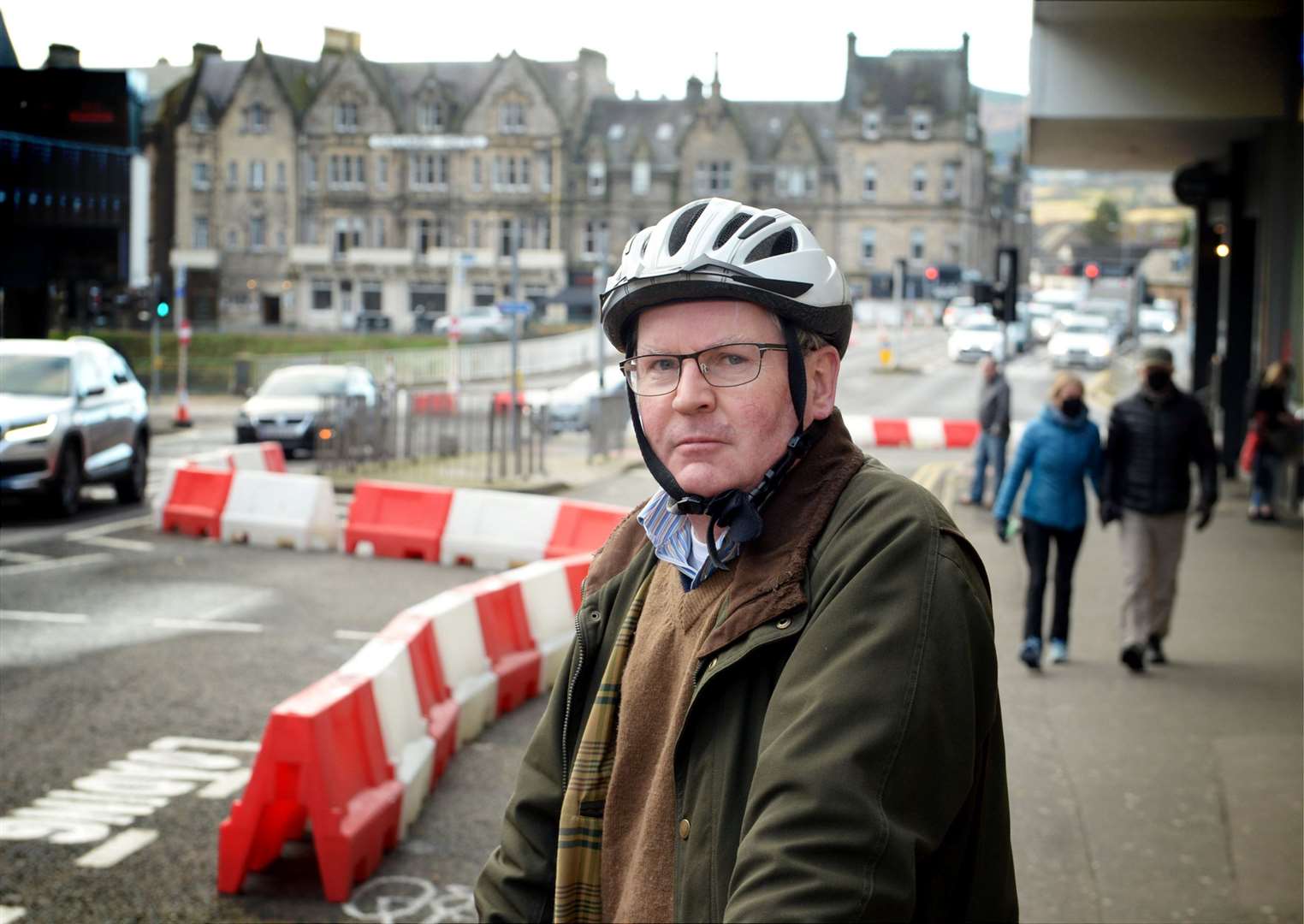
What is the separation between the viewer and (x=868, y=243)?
41875mm

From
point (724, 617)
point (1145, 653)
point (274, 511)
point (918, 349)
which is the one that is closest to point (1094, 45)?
point (1145, 653)

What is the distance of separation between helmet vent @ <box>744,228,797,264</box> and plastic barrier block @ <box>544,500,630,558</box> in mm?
10488

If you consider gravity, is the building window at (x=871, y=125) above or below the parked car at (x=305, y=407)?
above

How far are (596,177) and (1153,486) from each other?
59.5 m

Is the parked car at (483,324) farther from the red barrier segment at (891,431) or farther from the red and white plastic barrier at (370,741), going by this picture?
the red and white plastic barrier at (370,741)

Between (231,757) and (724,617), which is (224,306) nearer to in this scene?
(231,757)

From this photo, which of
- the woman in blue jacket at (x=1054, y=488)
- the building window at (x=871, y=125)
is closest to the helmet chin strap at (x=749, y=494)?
the woman in blue jacket at (x=1054, y=488)

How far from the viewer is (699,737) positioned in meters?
2.33

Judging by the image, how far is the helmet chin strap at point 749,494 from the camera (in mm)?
2461

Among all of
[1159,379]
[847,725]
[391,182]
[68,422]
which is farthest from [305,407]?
[391,182]

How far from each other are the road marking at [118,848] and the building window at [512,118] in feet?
227

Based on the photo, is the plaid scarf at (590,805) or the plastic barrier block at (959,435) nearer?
the plaid scarf at (590,805)

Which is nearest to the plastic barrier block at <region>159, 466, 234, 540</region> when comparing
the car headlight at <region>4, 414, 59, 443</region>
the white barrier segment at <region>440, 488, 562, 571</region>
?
the car headlight at <region>4, 414, 59, 443</region>

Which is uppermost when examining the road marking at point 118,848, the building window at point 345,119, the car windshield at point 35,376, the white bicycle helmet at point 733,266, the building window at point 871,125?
the building window at point 345,119
